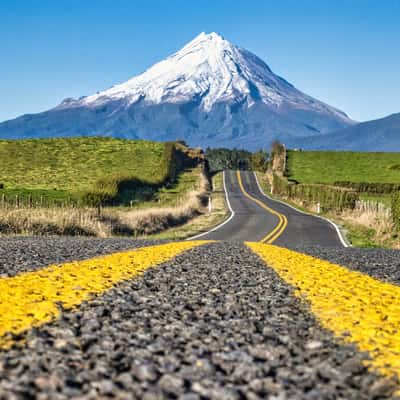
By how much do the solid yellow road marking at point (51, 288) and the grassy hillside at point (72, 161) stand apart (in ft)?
139

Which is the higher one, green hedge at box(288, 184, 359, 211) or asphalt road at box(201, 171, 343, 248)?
green hedge at box(288, 184, 359, 211)

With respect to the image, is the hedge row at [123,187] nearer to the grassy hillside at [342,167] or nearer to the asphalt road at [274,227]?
the asphalt road at [274,227]

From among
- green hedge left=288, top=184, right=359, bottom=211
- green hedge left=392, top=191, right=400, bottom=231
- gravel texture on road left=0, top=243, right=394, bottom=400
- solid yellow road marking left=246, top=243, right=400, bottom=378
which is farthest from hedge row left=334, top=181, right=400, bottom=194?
gravel texture on road left=0, top=243, right=394, bottom=400

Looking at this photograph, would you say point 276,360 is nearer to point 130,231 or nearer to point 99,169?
point 130,231

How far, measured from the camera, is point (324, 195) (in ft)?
145

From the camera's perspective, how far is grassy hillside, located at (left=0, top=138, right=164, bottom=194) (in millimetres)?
54141

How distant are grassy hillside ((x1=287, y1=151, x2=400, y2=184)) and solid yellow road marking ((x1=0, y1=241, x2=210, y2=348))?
63.1 meters

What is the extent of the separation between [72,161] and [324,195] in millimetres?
36145

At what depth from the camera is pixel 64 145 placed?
78.8 meters

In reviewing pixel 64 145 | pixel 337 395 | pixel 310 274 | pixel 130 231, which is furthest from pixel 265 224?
pixel 64 145

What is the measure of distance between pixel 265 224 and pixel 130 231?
10076mm

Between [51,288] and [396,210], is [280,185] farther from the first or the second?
[51,288]

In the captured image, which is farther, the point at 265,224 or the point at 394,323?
the point at 265,224

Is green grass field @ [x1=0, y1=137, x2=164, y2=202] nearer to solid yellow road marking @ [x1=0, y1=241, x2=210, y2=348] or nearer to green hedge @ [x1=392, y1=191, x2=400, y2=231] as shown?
green hedge @ [x1=392, y1=191, x2=400, y2=231]
